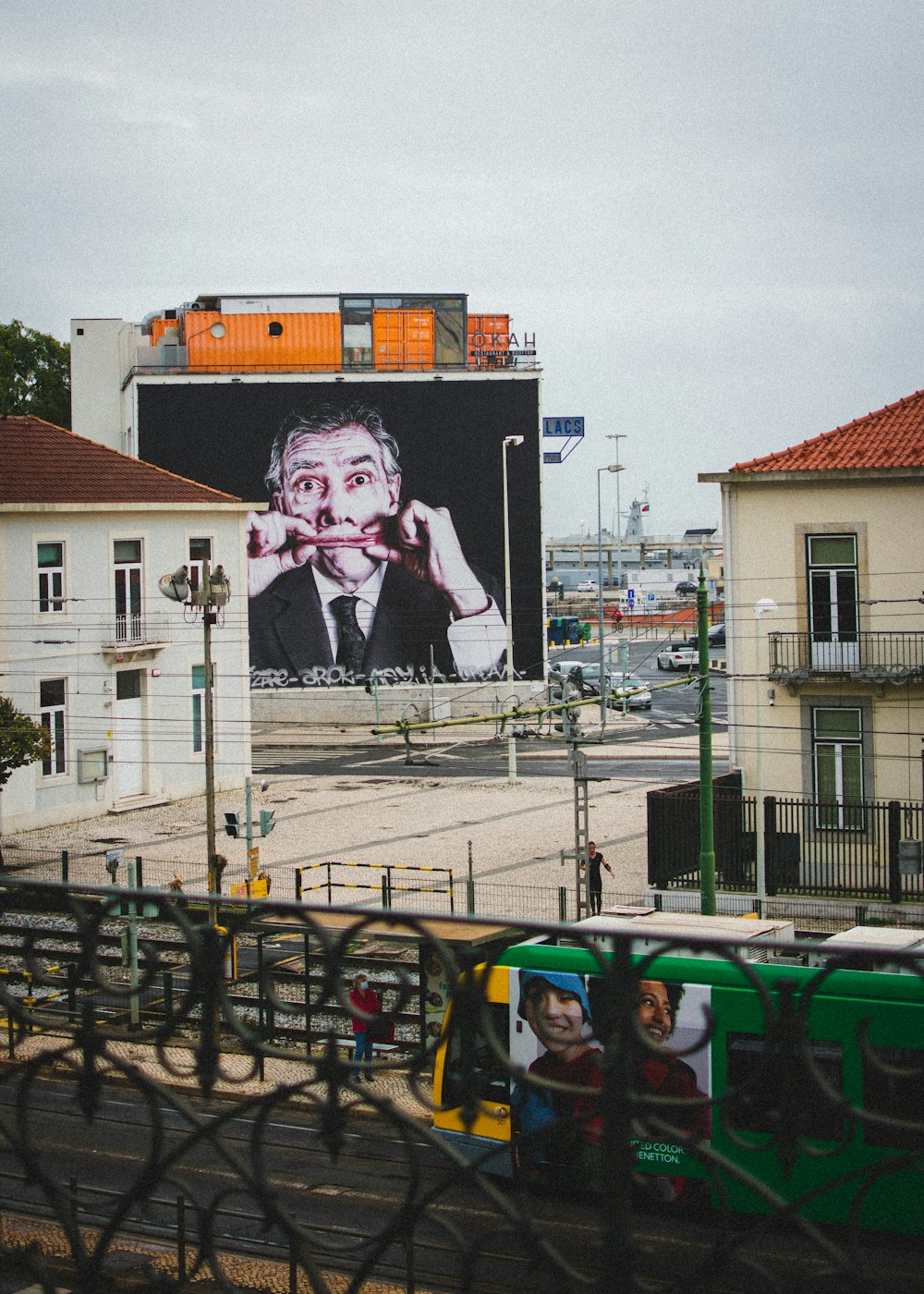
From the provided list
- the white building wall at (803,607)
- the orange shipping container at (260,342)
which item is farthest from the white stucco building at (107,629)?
the white building wall at (803,607)

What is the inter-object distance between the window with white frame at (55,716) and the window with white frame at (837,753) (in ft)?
56.7

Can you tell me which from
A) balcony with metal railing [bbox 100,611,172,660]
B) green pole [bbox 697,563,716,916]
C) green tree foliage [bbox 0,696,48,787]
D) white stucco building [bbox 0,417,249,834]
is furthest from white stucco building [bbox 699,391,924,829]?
balcony with metal railing [bbox 100,611,172,660]

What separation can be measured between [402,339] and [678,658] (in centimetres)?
2287

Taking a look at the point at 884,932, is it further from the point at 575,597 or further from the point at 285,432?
the point at 575,597

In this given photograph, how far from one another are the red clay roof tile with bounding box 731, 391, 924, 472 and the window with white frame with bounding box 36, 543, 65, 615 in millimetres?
16764

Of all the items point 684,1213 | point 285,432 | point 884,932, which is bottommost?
point 884,932

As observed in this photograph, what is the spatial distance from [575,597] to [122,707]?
9042 centimetres

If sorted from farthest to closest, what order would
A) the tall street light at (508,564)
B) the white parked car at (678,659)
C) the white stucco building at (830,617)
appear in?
the white parked car at (678,659) < the tall street light at (508,564) < the white stucco building at (830,617)

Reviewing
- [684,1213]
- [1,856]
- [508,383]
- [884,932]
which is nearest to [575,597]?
[508,383]

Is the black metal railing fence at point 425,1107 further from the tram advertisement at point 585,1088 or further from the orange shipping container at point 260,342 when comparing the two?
the orange shipping container at point 260,342

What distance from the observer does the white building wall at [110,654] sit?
3106cm

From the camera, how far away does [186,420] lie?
48.3 meters

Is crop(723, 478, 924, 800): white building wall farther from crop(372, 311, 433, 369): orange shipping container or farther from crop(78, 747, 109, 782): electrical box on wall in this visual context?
crop(372, 311, 433, 369): orange shipping container

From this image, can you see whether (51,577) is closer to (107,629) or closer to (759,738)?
(107,629)
